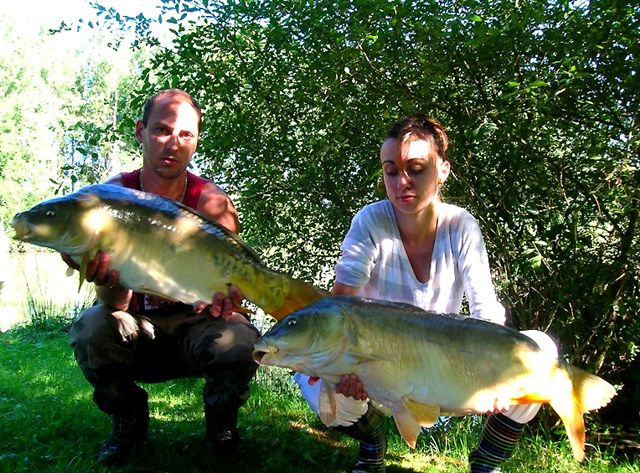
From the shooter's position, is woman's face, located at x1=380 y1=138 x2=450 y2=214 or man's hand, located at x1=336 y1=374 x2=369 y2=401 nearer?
man's hand, located at x1=336 y1=374 x2=369 y2=401

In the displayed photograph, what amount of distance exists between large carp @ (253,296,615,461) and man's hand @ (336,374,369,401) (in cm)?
2

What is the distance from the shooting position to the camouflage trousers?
98.7 inches

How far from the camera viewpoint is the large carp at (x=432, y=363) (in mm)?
2004

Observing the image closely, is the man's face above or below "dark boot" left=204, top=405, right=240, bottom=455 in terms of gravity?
above

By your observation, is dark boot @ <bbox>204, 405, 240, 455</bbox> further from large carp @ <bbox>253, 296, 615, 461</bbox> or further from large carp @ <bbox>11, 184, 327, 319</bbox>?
large carp @ <bbox>253, 296, 615, 461</bbox>

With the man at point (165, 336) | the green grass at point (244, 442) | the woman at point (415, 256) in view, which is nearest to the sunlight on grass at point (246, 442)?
the green grass at point (244, 442)

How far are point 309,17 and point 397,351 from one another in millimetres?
2729

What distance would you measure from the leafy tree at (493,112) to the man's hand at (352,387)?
1.54 metres

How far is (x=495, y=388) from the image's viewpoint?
2018 mm

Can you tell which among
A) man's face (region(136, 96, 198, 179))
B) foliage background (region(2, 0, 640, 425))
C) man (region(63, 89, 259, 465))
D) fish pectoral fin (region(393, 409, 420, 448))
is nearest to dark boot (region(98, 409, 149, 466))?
man (region(63, 89, 259, 465))

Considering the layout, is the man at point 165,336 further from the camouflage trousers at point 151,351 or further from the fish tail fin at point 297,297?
the fish tail fin at point 297,297

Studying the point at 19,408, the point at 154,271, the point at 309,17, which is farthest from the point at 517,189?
the point at 19,408

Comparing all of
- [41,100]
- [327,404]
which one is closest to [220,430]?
[327,404]

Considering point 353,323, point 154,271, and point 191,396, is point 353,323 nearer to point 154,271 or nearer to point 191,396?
point 154,271
